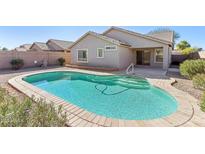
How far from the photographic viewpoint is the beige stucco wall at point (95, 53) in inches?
713

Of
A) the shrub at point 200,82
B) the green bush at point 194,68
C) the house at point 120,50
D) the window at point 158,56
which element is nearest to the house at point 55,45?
the house at point 120,50

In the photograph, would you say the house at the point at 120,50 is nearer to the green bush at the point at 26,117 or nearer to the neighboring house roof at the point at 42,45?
the green bush at the point at 26,117

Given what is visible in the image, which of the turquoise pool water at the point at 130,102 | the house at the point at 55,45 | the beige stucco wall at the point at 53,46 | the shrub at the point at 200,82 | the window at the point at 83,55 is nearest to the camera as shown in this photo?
the turquoise pool water at the point at 130,102

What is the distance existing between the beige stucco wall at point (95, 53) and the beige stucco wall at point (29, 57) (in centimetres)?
541

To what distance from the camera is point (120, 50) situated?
1780 centimetres

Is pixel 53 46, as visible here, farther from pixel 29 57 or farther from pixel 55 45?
pixel 29 57

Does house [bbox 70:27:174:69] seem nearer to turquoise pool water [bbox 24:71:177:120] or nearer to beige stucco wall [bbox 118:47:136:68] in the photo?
beige stucco wall [bbox 118:47:136:68]

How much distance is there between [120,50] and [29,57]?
45.7 ft

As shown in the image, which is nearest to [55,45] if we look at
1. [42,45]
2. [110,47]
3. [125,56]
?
[42,45]
